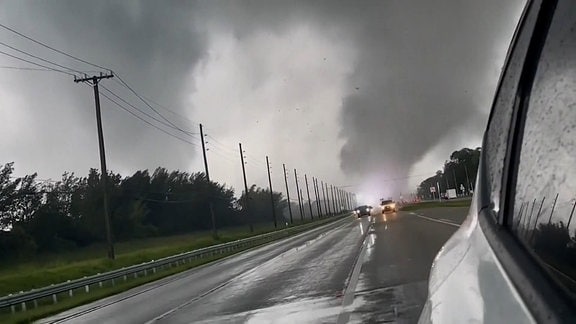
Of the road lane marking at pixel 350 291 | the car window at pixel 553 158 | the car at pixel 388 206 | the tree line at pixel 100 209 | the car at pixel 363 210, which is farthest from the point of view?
the car at pixel 363 210

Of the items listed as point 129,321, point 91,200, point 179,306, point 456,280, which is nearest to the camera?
point 456,280

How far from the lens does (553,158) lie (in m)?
2.13

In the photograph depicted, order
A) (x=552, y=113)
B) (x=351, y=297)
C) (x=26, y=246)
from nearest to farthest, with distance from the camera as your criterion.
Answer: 1. (x=552, y=113)
2. (x=351, y=297)
3. (x=26, y=246)

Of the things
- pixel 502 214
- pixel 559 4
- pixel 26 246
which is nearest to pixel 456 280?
pixel 502 214

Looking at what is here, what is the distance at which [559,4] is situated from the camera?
210 cm

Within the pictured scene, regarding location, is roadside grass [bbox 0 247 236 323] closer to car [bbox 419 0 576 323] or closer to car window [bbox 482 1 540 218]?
car window [bbox 482 1 540 218]

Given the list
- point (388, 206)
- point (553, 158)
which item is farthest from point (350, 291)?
point (388, 206)

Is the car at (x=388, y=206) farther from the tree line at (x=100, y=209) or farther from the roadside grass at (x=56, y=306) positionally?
the roadside grass at (x=56, y=306)

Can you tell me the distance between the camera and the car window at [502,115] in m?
2.75

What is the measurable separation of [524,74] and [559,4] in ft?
2.26

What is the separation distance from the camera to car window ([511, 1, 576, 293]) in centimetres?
196

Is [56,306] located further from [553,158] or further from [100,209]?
[100,209]

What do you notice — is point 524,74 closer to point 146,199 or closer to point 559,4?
point 559,4

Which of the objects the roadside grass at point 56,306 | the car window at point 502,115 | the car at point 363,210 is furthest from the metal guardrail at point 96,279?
the car at point 363,210
